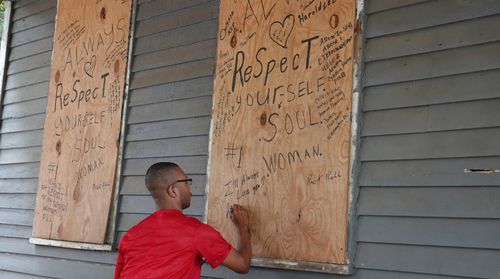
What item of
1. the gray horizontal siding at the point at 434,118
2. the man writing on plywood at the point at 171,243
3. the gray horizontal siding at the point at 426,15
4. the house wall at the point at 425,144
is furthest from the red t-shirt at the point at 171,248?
the gray horizontal siding at the point at 426,15

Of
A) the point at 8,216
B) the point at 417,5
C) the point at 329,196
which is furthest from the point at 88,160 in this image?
the point at 417,5

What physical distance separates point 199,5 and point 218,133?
39.5 inches

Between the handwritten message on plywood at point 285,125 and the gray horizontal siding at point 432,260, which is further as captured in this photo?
the handwritten message on plywood at point 285,125

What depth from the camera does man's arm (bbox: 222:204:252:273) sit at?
3.78 metres

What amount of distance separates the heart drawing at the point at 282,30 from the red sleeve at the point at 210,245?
47.2 inches

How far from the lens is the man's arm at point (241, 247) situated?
3.78 meters

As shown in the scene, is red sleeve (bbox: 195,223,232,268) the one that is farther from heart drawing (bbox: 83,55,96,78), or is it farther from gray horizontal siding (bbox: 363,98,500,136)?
heart drawing (bbox: 83,55,96,78)

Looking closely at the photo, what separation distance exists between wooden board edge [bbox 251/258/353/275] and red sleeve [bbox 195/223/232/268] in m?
0.43

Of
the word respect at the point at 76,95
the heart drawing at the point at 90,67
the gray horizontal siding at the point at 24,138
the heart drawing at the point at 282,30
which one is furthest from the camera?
the gray horizontal siding at the point at 24,138

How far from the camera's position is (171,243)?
361 cm

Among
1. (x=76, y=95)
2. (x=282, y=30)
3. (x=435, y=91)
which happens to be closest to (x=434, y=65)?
(x=435, y=91)

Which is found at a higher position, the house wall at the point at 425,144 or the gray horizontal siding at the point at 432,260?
the house wall at the point at 425,144

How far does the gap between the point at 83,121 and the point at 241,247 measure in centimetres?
231

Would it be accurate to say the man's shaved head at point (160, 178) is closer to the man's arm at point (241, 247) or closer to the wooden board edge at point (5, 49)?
the man's arm at point (241, 247)
